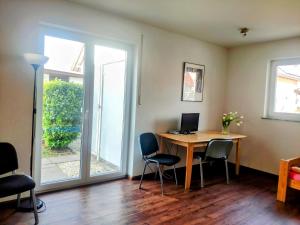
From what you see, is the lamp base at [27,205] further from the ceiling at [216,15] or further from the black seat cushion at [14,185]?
the ceiling at [216,15]

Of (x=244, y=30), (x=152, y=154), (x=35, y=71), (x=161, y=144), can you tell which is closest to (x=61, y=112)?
(x=35, y=71)

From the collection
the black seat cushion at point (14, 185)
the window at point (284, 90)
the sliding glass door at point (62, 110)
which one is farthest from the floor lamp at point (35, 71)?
the window at point (284, 90)

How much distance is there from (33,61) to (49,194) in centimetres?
164

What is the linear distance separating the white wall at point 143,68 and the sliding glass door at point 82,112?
201 millimetres

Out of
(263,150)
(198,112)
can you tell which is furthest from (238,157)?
(198,112)

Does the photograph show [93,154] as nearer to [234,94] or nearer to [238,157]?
[238,157]

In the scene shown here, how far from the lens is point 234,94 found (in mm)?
→ 4848

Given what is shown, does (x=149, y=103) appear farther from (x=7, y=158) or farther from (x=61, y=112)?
(x=7, y=158)

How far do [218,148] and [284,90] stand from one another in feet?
5.35

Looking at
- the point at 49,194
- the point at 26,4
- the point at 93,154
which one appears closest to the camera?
the point at 26,4

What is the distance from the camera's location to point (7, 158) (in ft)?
8.34

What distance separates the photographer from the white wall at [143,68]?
8.84ft

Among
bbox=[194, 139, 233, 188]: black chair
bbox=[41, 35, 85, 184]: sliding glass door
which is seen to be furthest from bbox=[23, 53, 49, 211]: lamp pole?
bbox=[194, 139, 233, 188]: black chair

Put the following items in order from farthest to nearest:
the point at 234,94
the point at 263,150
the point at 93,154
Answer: the point at 234,94 → the point at 263,150 → the point at 93,154
